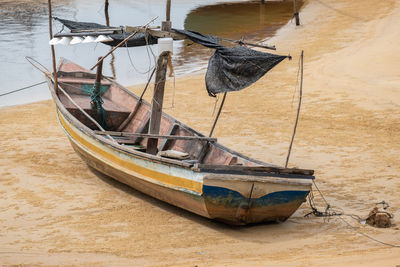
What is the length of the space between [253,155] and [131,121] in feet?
8.08

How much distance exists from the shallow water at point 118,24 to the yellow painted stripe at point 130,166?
4.95 metres

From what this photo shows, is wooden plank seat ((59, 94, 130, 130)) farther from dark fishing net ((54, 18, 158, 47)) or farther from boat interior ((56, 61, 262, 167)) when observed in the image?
dark fishing net ((54, 18, 158, 47))

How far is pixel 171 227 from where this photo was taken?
8328 mm

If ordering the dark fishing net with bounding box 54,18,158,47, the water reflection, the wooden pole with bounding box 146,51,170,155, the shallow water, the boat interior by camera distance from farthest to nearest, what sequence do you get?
the water reflection
the shallow water
the dark fishing net with bounding box 54,18,158,47
the wooden pole with bounding box 146,51,170,155
the boat interior

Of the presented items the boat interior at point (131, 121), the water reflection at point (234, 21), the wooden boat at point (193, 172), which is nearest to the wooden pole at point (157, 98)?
the boat interior at point (131, 121)

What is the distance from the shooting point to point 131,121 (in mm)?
11891

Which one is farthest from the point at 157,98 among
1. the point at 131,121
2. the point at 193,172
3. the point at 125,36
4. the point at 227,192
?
the point at 227,192

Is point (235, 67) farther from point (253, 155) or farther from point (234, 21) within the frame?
point (234, 21)

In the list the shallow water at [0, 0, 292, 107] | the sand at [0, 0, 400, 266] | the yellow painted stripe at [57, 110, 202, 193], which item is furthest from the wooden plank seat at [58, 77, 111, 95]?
the shallow water at [0, 0, 292, 107]

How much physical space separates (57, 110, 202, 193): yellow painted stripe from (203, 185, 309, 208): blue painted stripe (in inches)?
6.4

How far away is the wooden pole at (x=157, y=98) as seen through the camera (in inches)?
372

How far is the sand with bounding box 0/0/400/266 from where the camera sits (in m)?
7.44

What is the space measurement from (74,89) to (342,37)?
1187cm

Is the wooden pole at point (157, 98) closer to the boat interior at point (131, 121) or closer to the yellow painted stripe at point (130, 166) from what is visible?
the boat interior at point (131, 121)
